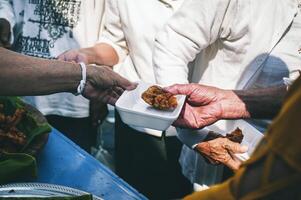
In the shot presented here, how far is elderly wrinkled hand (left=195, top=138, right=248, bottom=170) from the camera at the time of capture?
6.20ft

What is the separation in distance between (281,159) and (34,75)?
1.14 metres

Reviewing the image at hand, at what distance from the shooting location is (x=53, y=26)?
252cm

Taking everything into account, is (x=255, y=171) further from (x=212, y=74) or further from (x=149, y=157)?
(x=149, y=157)

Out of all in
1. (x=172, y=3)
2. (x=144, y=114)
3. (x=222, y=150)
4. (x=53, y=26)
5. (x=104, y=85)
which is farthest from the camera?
(x=53, y=26)

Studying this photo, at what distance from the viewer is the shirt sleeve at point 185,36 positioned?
6.51 ft

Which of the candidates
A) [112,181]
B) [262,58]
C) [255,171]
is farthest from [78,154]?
[255,171]

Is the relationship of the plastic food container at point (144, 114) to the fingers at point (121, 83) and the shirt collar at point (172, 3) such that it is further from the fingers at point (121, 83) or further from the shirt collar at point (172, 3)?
the shirt collar at point (172, 3)

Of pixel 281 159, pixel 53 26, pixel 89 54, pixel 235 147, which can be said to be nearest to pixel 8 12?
pixel 53 26

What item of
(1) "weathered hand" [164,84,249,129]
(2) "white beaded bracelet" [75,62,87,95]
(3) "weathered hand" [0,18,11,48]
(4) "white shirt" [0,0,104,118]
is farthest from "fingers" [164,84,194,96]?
(3) "weathered hand" [0,18,11,48]

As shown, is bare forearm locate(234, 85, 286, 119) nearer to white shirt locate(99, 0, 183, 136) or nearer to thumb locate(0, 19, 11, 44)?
white shirt locate(99, 0, 183, 136)

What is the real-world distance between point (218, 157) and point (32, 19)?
1.49 meters

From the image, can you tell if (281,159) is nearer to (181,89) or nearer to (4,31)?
(181,89)

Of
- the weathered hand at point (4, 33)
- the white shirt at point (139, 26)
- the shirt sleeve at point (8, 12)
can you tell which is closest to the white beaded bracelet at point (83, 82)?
the white shirt at point (139, 26)

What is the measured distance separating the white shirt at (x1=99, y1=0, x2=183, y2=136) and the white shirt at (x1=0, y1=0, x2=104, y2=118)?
16cm
